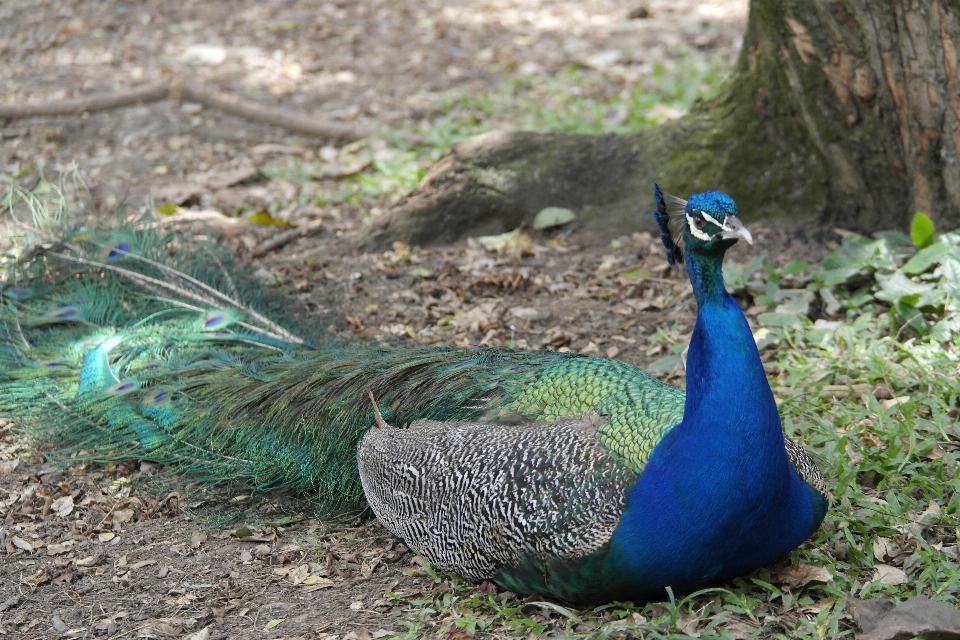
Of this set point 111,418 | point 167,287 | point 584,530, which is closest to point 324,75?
point 167,287

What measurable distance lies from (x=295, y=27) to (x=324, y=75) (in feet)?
3.59

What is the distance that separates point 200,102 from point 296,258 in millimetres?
2947

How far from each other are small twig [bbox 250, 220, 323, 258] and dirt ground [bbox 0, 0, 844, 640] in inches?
3.3

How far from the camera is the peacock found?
2768 mm

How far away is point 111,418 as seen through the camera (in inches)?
164

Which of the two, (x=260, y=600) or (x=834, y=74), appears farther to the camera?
(x=834, y=74)

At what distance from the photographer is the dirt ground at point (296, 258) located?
353 cm

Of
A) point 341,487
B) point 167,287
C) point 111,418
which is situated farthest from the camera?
point 167,287

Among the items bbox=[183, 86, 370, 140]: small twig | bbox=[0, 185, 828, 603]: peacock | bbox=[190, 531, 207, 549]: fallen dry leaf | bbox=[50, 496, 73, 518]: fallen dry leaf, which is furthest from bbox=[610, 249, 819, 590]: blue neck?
bbox=[183, 86, 370, 140]: small twig

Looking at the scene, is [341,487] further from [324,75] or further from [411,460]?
[324,75]

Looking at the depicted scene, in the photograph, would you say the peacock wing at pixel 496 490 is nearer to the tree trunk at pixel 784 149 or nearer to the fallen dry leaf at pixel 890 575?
the fallen dry leaf at pixel 890 575

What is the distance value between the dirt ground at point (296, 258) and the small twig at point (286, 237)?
8cm

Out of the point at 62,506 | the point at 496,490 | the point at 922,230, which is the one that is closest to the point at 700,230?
the point at 496,490

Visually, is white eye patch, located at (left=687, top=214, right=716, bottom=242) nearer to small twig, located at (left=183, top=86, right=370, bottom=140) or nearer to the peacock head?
the peacock head
